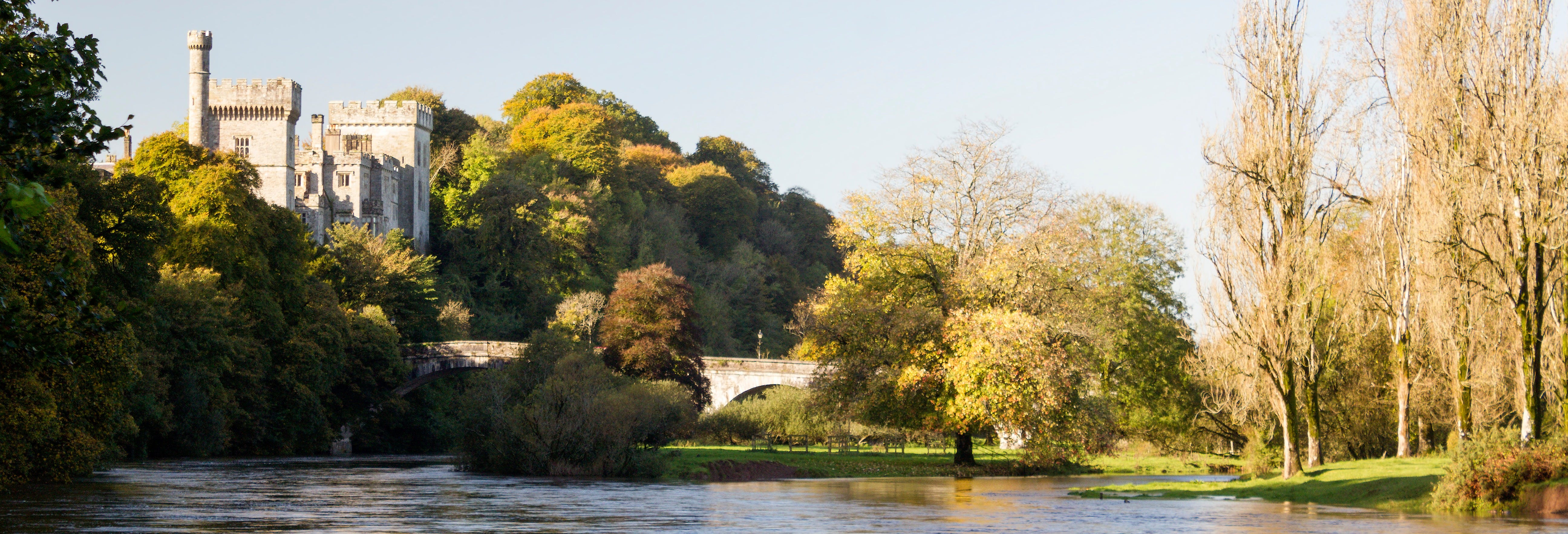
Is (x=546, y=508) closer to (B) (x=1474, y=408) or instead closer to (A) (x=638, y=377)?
(B) (x=1474, y=408)

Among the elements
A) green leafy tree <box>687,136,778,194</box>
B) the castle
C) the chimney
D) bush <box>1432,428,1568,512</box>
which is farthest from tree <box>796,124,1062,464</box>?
green leafy tree <box>687,136,778,194</box>

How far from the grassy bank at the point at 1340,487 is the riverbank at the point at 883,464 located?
8693 mm

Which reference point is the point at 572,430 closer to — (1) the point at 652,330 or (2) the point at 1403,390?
(2) the point at 1403,390

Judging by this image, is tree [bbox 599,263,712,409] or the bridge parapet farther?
the bridge parapet

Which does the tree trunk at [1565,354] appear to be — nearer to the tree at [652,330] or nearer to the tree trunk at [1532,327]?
the tree trunk at [1532,327]

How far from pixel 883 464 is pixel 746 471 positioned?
19.1 feet

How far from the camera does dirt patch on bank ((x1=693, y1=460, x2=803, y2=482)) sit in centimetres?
3641

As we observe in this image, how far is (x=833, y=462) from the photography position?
4112 centimetres

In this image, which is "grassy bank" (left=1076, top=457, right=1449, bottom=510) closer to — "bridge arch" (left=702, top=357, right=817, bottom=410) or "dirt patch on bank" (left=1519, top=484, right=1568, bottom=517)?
"dirt patch on bank" (left=1519, top=484, right=1568, bottom=517)

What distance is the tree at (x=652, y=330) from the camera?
5825 cm

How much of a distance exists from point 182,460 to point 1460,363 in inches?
1569

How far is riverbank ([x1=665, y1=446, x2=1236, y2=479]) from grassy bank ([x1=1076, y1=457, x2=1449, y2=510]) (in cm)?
869

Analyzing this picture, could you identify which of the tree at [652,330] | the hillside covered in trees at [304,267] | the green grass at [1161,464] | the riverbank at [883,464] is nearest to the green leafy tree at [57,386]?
the hillside covered in trees at [304,267]

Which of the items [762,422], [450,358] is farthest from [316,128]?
[762,422]
